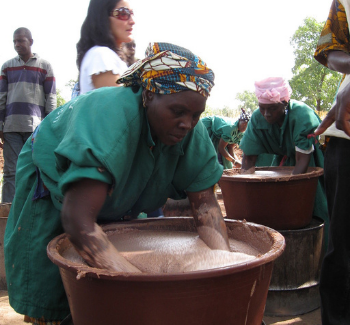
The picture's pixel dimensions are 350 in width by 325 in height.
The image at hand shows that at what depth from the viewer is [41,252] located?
151 cm

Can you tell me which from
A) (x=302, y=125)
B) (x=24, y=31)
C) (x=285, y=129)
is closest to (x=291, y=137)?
(x=285, y=129)

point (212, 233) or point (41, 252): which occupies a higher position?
point (212, 233)

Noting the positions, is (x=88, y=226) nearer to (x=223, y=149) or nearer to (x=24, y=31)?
(x=24, y=31)

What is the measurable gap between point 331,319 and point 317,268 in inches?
37.8

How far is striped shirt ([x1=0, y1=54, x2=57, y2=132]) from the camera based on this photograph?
13.6 ft

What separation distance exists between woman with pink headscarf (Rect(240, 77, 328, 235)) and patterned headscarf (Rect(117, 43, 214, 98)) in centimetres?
192

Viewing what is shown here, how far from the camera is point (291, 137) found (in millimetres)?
3266

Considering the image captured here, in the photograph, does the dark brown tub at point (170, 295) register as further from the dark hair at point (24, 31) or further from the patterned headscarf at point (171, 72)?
the dark hair at point (24, 31)

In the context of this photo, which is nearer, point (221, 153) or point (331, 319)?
point (331, 319)

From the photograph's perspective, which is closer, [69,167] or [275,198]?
[69,167]

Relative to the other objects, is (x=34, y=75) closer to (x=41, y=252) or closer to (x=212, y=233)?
(x=41, y=252)

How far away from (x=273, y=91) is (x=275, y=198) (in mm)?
954

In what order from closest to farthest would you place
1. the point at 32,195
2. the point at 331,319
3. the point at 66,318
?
the point at 66,318 < the point at 32,195 < the point at 331,319

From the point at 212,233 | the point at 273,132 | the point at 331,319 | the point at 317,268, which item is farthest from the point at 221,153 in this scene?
the point at 212,233
